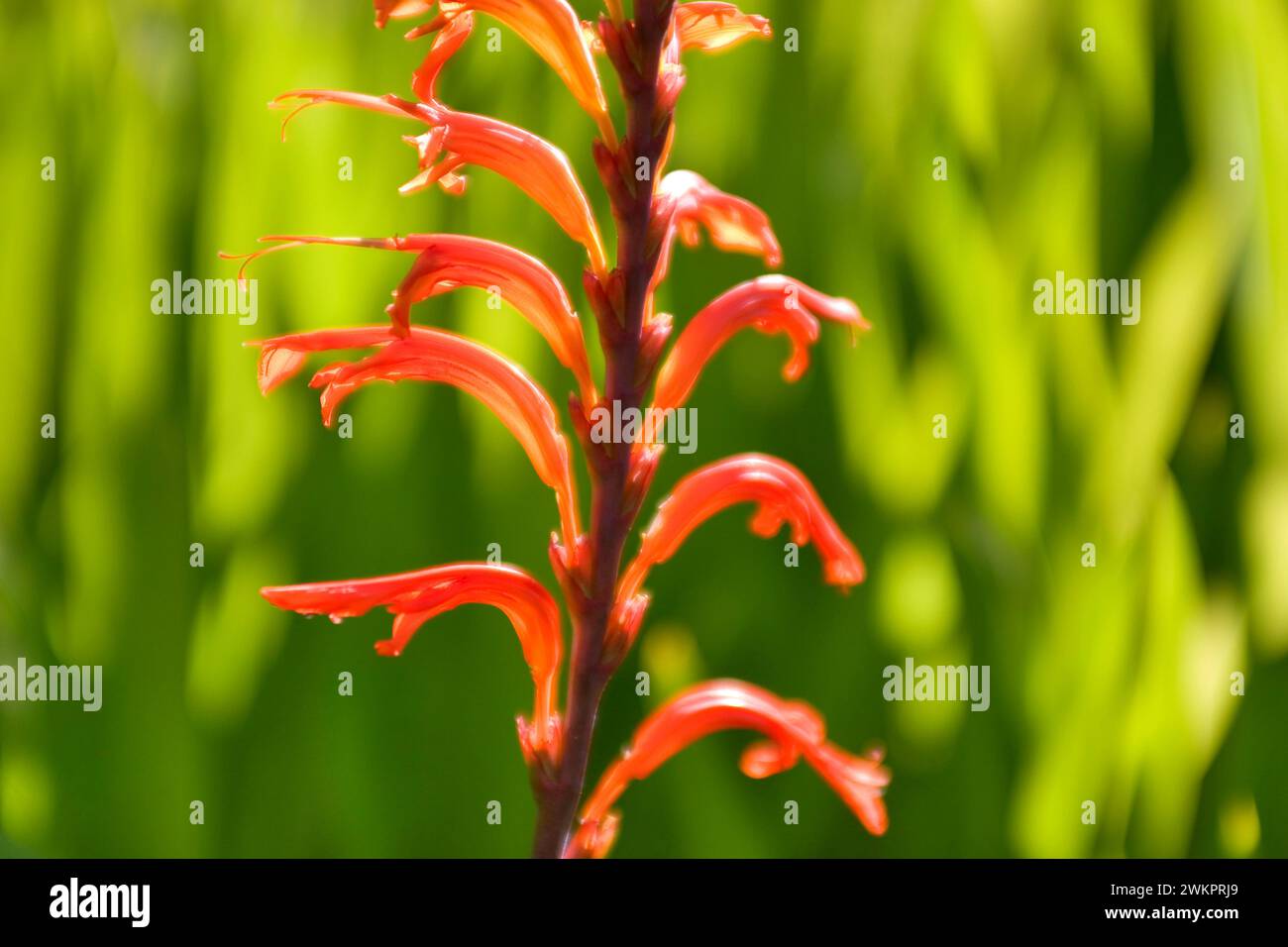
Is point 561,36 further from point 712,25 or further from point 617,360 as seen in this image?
point 617,360

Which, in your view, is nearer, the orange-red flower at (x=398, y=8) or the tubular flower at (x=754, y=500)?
the orange-red flower at (x=398, y=8)

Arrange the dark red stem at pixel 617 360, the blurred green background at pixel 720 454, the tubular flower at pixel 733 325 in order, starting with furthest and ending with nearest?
the blurred green background at pixel 720 454, the tubular flower at pixel 733 325, the dark red stem at pixel 617 360

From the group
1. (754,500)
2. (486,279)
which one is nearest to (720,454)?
(754,500)

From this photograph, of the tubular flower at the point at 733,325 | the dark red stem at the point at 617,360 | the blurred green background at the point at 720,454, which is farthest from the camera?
the blurred green background at the point at 720,454

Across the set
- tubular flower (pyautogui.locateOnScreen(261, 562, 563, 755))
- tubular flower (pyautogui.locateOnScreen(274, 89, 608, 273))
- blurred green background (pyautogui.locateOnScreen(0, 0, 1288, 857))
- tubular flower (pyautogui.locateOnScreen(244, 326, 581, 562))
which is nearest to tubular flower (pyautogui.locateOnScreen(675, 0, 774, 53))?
tubular flower (pyautogui.locateOnScreen(274, 89, 608, 273))

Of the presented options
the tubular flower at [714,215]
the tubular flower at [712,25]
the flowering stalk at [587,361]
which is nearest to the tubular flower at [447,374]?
the flowering stalk at [587,361]

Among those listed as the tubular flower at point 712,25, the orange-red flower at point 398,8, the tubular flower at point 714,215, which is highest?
the tubular flower at point 712,25

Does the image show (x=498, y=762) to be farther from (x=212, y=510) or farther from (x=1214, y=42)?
(x=1214, y=42)

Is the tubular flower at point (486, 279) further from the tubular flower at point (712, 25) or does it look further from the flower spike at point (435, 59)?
the tubular flower at point (712, 25)
